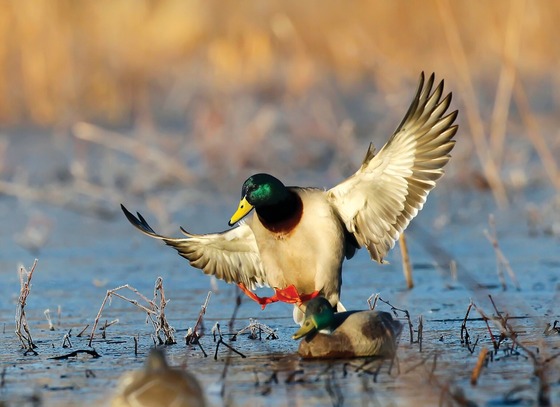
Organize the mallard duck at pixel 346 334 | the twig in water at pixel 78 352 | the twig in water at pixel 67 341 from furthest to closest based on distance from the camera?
the twig in water at pixel 67 341, the twig in water at pixel 78 352, the mallard duck at pixel 346 334

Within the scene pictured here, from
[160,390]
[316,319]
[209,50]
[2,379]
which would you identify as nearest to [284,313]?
[316,319]

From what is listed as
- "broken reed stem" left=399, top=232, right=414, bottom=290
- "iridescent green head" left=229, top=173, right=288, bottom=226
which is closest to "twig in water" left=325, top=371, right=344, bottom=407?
"iridescent green head" left=229, top=173, right=288, bottom=226

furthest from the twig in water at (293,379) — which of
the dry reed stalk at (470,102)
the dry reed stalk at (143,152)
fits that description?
the dry reed stalk at (143,152)

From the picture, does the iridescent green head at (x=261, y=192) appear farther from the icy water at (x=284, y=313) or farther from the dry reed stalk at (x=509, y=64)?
the dry reed stalk at (x=509, y=64)

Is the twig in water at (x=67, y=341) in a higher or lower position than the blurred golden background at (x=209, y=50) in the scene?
lower

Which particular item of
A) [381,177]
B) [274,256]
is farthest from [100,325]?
[381,177]

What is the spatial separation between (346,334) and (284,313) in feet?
5.38

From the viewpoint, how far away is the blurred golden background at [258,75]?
41.1ft

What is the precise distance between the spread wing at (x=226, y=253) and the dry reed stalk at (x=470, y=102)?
2332 mm

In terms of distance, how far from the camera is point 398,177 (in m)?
6.18

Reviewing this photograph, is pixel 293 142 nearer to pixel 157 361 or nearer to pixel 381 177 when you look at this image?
pixel 381 177

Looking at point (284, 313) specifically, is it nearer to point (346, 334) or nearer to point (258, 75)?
point (346, 334)

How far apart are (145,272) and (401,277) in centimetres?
177

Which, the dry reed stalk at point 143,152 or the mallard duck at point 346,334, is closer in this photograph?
the mallard duck at point 346,334
